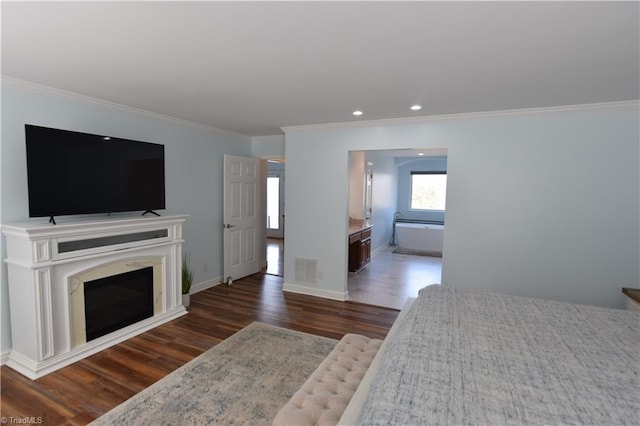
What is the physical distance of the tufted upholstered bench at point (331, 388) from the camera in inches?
62.8

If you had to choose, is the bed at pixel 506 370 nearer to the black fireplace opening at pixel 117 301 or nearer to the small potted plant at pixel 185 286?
the black fireplace opening at pixel 117 301

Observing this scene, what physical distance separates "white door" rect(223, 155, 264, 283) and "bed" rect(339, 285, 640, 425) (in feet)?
12.0

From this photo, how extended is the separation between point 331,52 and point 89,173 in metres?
2.57

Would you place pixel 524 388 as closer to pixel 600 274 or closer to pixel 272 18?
pixel 272 18

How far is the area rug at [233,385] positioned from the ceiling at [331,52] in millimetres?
2430

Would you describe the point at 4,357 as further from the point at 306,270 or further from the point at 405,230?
the point at 405,230

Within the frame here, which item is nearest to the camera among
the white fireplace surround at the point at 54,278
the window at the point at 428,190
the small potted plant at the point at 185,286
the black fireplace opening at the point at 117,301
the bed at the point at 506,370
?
the bed at the point at 506,370

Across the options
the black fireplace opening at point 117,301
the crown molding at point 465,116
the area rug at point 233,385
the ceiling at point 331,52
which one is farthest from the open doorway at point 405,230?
the black fireplace opening at point 117,301

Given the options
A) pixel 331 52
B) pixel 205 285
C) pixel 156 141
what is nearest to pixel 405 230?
pixel 205 285

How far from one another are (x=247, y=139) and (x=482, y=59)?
424 cm

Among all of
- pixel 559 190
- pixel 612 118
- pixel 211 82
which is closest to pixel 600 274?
pixel 559 190

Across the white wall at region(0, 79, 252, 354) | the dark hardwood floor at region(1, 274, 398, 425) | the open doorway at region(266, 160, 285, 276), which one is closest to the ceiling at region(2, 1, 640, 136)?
the white wall at region(0, 79, 252, 354)

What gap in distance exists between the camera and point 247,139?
5.69 metres

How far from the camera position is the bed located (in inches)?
50.6
